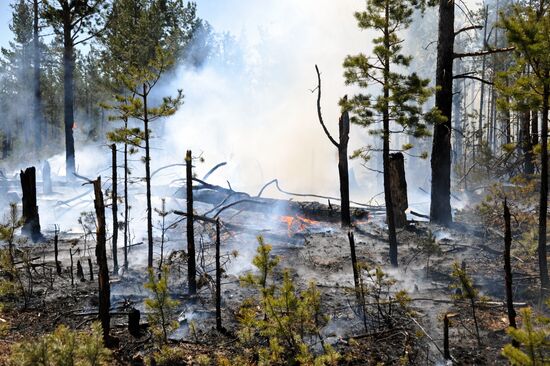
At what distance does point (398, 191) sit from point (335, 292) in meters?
6.49

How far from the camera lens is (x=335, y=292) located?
9.55m

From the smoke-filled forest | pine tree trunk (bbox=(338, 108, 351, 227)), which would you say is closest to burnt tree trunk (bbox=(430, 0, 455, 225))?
the smoke-filled forest

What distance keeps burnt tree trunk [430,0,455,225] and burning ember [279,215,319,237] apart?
14.0 feet

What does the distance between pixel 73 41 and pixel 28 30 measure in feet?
68.9

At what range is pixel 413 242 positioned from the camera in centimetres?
1327

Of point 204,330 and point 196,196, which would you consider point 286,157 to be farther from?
point 204,330

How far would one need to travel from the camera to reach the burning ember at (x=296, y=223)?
15220 millimetres

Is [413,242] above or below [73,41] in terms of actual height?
below

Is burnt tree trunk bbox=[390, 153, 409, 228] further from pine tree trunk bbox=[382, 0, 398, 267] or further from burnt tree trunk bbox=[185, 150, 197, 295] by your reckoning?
burnt tree trunk bbox=[185, 150, 197, 295]

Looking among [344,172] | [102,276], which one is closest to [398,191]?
[344,172]

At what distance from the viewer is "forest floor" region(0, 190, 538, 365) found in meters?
6.94

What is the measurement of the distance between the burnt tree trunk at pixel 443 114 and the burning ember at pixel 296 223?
168 inches

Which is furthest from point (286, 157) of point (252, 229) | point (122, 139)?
point (122, 139)

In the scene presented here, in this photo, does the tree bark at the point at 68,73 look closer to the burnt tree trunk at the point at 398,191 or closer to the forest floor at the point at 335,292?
the forest floor at the point at 335,292
